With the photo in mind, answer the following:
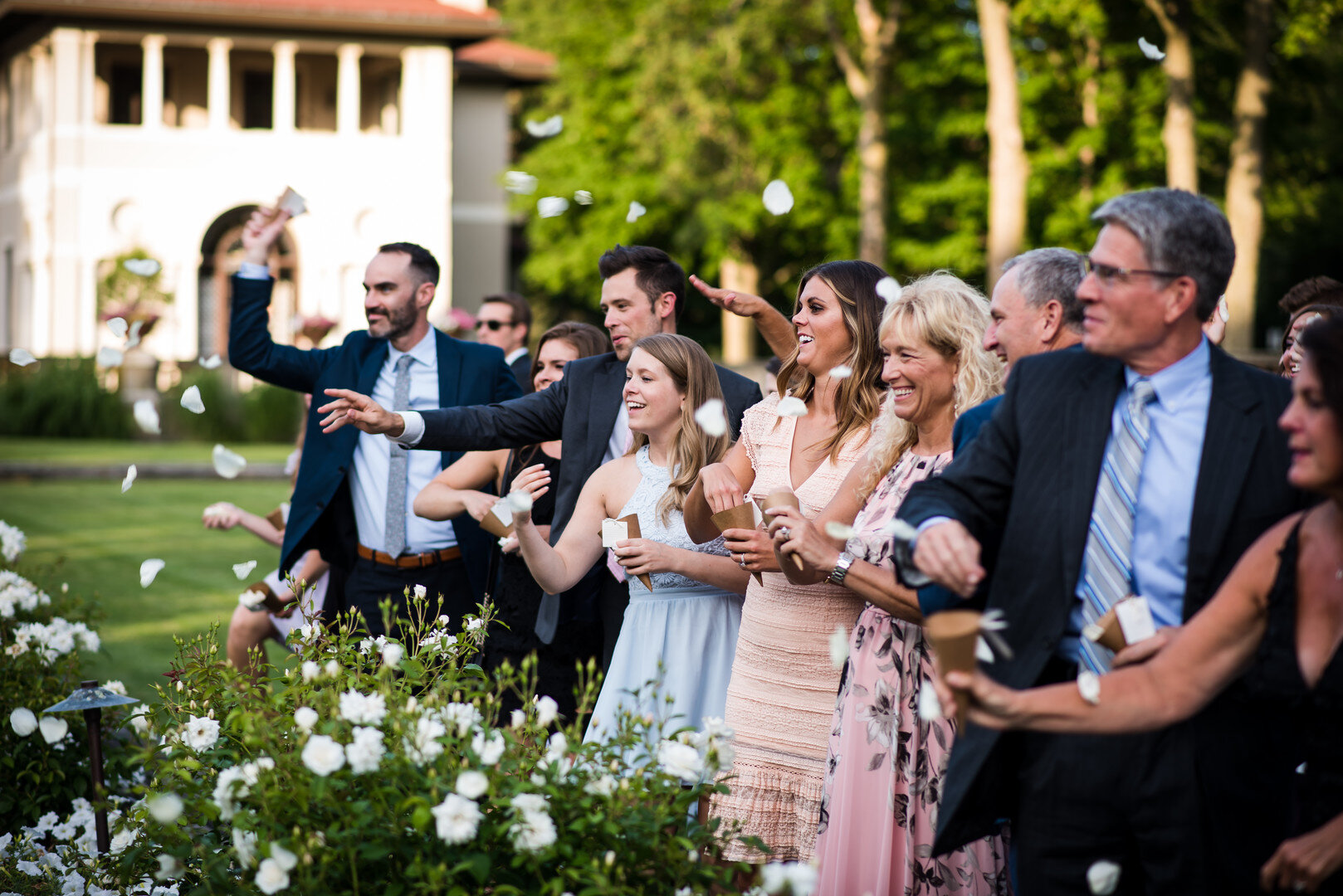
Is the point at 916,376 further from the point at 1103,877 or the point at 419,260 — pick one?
the point at 419,260

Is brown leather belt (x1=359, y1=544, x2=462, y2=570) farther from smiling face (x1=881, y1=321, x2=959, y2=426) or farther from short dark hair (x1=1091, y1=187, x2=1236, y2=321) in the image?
short dark hair (x1=1091, y1=187, x2=1236, y2=321)

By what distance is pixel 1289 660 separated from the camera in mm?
2559

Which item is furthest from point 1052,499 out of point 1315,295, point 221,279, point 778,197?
point 221,279

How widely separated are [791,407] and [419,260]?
2.72 m

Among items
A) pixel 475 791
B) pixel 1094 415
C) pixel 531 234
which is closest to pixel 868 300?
pixel 1094 415

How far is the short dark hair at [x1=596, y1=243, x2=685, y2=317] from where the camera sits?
5.63 meters

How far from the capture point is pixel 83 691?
14.2 feet

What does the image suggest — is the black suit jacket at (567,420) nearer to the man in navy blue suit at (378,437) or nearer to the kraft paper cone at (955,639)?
the man in navy blue suit at (378,437)

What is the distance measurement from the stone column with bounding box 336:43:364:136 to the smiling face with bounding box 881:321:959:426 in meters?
38.5

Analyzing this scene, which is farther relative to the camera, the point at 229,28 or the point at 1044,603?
the point at 229,28

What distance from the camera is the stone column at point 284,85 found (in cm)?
3912

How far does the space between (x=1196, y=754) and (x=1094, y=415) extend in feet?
2.38

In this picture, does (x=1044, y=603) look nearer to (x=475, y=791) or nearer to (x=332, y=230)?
(x=475, y=791)

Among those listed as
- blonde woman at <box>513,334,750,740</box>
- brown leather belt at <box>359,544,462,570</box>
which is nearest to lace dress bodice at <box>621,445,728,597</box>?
blonde woman at <box>513,334,750,740</box>
